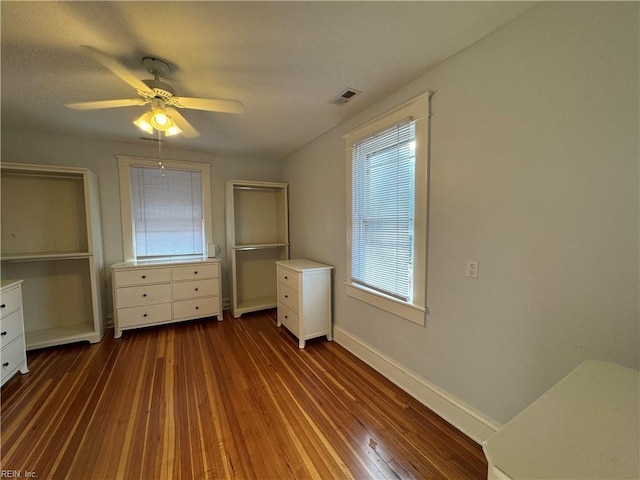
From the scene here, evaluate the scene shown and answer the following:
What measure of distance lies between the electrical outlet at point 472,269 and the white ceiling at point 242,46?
1.28 meters

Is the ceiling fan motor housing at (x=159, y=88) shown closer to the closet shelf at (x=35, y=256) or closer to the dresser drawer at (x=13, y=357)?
the closet shelf at (x=35, y=256)

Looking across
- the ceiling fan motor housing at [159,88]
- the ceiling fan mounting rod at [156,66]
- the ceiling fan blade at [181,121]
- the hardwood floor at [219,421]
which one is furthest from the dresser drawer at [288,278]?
the ceiling fan mounting rod at [156,66]

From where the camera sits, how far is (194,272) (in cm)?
340

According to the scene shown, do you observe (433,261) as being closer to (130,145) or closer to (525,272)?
(525,272)

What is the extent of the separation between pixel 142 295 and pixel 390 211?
3.03m

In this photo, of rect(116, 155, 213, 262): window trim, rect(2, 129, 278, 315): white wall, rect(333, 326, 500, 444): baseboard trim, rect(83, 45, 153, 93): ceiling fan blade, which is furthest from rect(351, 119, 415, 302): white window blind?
rect(116, 155, 213, 262): window trim

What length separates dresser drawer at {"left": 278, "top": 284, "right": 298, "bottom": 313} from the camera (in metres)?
2.90

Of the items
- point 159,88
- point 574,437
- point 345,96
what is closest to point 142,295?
point 159,88

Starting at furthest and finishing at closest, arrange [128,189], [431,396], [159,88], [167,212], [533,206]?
[167,212] < [128,189] < [431,396] < [159,88] < [533,206]

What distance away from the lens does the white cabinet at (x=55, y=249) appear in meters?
2.78

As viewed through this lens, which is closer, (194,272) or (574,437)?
(574,437)

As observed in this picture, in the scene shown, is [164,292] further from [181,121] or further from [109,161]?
[181,121]

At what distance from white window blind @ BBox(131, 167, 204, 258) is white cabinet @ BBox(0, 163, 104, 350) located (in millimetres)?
448

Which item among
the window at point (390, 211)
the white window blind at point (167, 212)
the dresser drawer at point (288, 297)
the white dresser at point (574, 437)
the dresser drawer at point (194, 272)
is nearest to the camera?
the white dresser at point (574, 437)
